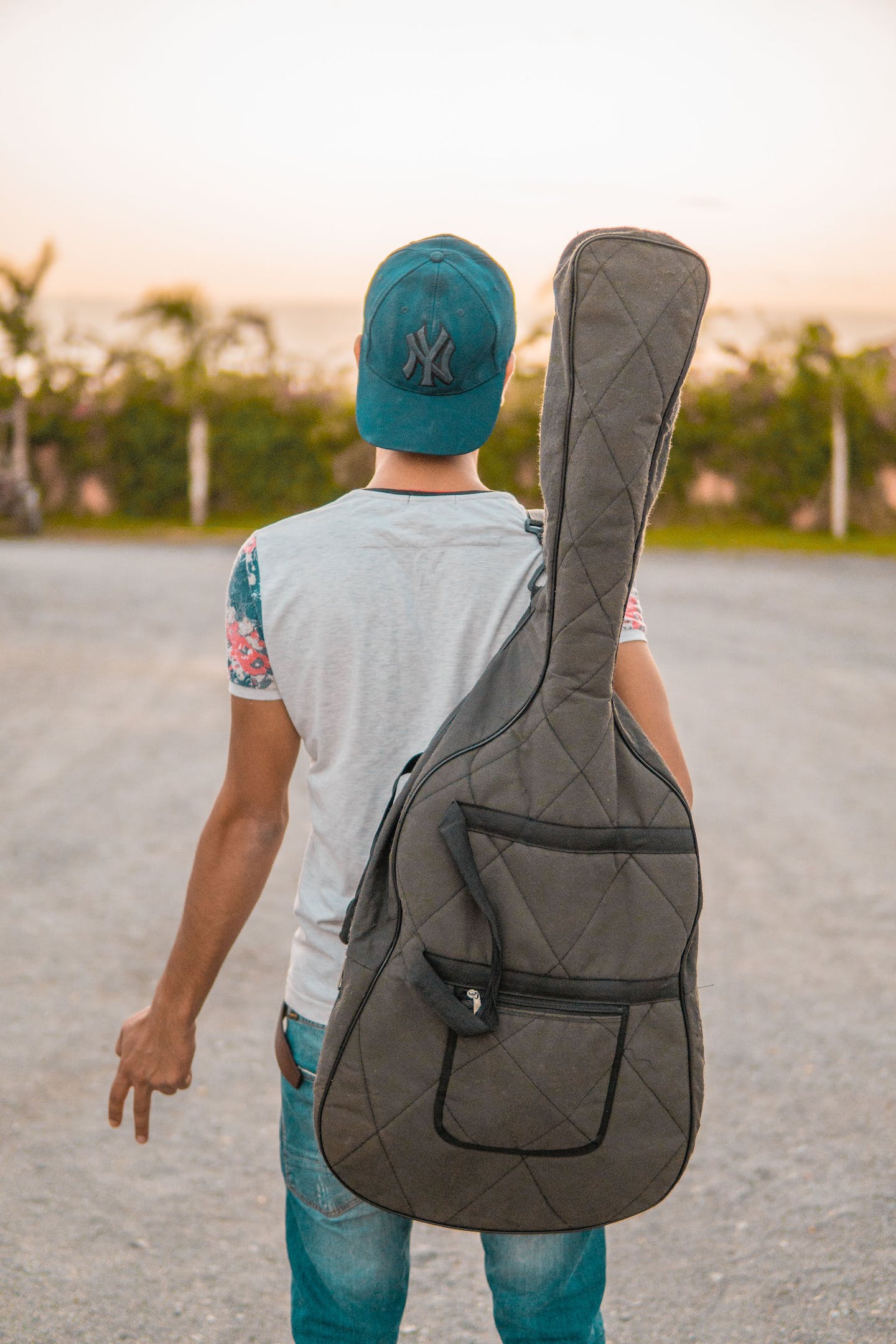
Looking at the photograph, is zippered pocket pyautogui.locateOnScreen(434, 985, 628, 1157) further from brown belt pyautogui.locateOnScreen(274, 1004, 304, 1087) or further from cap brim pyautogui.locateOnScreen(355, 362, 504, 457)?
cap brim pyautogui.locateOnScreen(355, 362, 504, 457)

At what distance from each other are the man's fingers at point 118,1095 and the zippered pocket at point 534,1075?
1.96ft

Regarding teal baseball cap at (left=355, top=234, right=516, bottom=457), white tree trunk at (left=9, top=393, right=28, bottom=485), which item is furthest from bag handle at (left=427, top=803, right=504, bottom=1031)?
white tree trunk at (left=9, top=393, right=28, bottom=485)

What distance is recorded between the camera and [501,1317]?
159cm

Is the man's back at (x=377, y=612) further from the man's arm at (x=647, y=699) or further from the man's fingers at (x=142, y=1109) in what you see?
the man's fingers at (x=142, y=1109)

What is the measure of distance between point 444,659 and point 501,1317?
0.84 m

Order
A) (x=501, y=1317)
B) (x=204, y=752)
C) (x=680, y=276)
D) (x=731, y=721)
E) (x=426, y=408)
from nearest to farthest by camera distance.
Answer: (x=680, y=276) → (x=426, y=408) → (x=501, y=1317) → (x=204, y=752) → (x=731, y=721)

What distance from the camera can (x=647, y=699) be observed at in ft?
4.74

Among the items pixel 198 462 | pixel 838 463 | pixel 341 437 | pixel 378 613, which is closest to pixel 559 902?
pixel 378 613

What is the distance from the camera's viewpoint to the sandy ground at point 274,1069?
8.57ft

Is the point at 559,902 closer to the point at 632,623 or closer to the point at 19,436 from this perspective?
the point at 632,623

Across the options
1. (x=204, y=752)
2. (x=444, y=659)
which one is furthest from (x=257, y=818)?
(x=204, y=752)

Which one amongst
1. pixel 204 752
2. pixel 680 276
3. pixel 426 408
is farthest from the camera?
pixel 204 752

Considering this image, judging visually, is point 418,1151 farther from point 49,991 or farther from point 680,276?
point 49,991

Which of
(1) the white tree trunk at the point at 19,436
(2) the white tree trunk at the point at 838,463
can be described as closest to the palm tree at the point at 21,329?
(1) the white tree trunk at the point at 19,436
